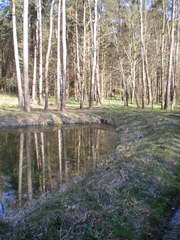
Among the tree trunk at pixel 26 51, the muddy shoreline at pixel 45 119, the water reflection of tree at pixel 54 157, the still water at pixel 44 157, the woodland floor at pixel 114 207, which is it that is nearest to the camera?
the woodland floor at pixel 114 207

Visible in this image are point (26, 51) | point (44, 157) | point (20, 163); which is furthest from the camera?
point (26, 51)

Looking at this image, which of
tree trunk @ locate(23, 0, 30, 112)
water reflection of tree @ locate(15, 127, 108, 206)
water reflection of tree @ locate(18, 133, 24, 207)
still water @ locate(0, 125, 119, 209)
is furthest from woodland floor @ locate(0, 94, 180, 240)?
tree trunk @ locate(23, 0, 30, 112)

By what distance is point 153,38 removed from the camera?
36.2 m

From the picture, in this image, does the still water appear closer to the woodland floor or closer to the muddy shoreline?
the woodland floor

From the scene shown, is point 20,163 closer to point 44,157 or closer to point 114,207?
point 44,157

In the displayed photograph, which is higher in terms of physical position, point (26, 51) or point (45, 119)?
point (26, 51)

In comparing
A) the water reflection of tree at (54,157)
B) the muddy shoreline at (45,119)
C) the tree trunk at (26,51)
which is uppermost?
the tree trunk at (26,51)

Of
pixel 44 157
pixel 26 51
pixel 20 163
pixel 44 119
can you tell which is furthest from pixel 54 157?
pixel 26 51

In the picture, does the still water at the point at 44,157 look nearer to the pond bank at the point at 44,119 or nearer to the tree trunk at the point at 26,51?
the pond bank at the point at 44,119

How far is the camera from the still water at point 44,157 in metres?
7.47

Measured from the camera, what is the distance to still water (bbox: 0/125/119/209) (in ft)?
24.5

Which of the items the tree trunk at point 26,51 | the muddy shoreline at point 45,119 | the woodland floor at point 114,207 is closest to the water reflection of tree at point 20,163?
the woodland floor at point 114,207

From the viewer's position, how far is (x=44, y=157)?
34.8 feet

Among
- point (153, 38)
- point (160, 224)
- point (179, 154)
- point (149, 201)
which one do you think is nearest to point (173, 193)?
point (149, 201)
